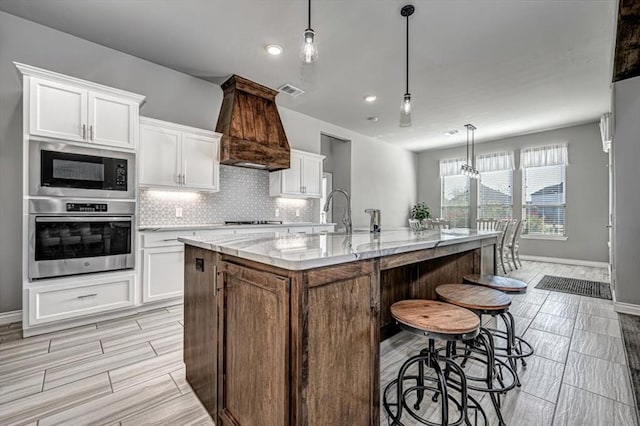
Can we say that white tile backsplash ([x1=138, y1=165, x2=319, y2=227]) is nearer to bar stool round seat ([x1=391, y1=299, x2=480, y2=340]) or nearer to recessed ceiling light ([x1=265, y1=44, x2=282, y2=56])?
recessed ceiling light ([x1=265, y1=44, x2=282, y2=56])

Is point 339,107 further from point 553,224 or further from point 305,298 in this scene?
point 553,224

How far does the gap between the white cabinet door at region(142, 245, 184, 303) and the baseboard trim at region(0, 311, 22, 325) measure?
3.63 ft

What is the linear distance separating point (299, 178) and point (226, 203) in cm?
137

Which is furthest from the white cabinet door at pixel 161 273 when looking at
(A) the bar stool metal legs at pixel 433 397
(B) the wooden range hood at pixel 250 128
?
(A) the bar stool metal legs at pixel 433 397

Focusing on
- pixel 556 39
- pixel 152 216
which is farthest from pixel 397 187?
pixel 152 216

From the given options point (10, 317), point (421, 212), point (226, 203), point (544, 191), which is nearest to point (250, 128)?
point (226, 203)

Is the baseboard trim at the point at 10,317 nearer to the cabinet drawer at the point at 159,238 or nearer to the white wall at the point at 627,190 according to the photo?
the cabinet drawer at the point at 159,238

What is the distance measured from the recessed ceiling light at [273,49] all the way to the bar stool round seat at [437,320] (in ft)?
10.1

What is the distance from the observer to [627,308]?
10.5ft

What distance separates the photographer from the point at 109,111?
9.46 feet

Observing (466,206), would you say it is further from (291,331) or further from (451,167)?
(291,331)

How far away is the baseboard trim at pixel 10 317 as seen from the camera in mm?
2734

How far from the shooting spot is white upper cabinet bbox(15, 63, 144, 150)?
2.51 m

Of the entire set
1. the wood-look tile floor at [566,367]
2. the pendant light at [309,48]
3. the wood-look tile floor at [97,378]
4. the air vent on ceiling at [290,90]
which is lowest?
the wood-look tile floor at [97,378]
